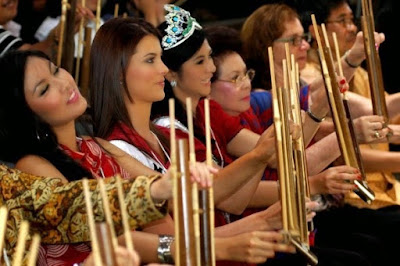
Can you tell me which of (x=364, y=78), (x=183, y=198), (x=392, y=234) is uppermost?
(x=183, y=198)

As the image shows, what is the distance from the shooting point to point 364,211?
12.8 feet

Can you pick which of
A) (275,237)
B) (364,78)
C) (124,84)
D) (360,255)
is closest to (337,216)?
(360,255)

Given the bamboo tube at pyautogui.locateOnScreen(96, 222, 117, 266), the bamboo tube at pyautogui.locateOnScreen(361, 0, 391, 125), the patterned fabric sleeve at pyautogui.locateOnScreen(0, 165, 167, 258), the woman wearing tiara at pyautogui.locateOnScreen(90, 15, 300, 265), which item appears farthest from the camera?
the bamboo tube at pyautogui.locateOnScreen(361, 0, 391, 125)

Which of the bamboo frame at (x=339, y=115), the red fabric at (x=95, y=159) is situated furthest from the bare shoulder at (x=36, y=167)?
the bamboo frame at (x=339, y=115)

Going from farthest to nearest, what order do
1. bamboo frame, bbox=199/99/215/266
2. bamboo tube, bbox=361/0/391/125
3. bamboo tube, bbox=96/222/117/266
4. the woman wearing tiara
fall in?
1. bamboo tube, bbox=361/0/391/125
2. the woman wearing tiara
3. bamboo frame, bbox=199/99/215/266
4. bamboo tube, bbox=96/222/117/266

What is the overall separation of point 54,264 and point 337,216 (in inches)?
65.5

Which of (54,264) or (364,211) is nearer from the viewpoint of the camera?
(54,264)

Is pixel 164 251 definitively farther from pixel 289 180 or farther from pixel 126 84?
pixel 126 84

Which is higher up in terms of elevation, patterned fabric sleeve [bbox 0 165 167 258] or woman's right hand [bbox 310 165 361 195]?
patterned fabric sleeve [bbox 0 165 167 258]

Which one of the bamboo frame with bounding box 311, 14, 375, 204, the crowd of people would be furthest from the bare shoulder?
the bamboo frame with bounding box 311, 14, 375, 204

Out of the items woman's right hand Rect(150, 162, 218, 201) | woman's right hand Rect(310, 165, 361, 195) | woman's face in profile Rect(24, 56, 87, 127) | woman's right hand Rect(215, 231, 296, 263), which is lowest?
woman's right hand Rect(310, 165, 361, 195)

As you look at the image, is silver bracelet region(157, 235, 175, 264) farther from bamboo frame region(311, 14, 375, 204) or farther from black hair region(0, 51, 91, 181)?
bamboo frame region(311, 14, 375, 204)

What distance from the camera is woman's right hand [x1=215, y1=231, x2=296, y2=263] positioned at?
2.26 metres

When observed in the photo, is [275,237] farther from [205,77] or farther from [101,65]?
[205,77]
